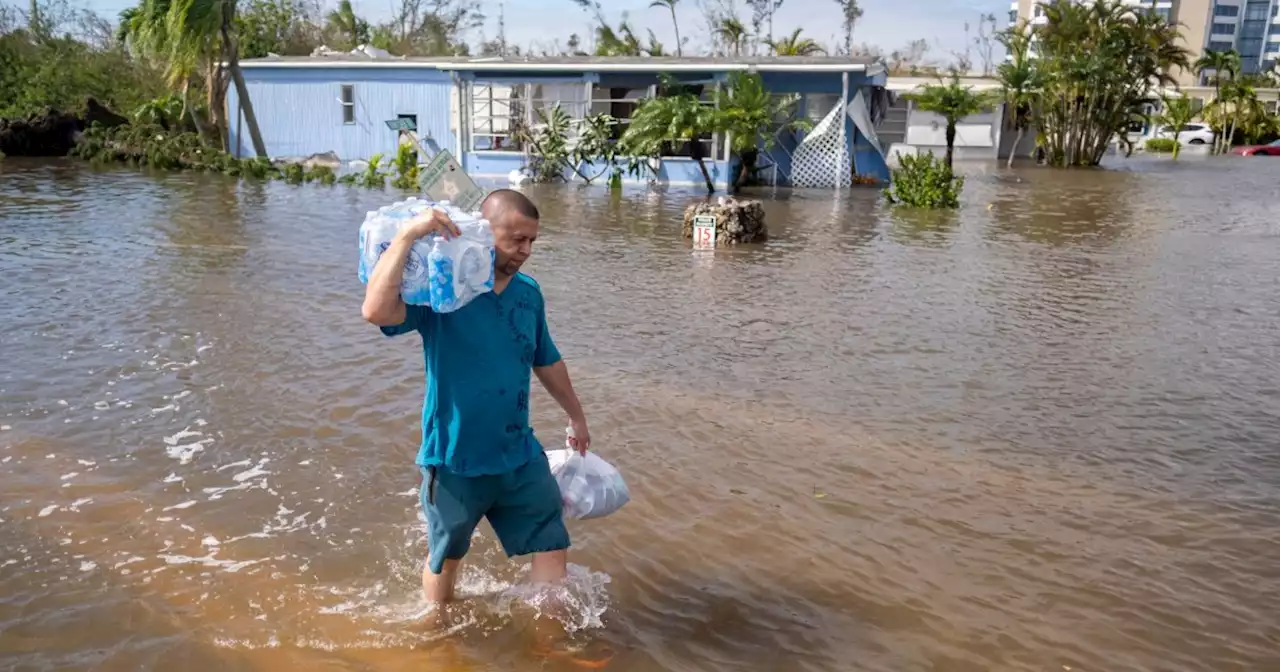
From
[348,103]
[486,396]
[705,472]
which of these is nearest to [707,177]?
[348,103]

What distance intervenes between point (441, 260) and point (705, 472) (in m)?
2.97

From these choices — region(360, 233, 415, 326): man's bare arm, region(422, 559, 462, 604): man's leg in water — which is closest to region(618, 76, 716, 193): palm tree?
region(422, 559, 462, 604): man's leg in water

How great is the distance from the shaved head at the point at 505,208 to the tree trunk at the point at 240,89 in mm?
22909

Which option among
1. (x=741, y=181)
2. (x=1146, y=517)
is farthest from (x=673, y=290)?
(x=741, y=181)

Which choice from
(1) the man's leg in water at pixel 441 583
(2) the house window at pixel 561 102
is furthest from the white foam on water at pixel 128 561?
(2) the house window at pixel 561 102

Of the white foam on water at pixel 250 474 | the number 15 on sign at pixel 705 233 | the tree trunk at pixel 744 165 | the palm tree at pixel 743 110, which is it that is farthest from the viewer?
the tree trunk at pixel 744 165

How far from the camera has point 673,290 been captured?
10.8 m

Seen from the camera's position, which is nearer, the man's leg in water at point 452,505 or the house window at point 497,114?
the man's leg in water at point 452,505

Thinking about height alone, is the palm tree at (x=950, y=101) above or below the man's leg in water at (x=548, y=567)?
above

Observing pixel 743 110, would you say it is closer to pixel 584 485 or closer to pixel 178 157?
pixel 178 157

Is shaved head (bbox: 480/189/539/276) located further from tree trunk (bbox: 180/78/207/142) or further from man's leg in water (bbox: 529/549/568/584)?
tree trunk (bbox: 180/78/207/142)

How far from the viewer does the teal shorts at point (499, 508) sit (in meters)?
3.38

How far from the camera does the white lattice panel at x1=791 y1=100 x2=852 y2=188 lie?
76.2 feet

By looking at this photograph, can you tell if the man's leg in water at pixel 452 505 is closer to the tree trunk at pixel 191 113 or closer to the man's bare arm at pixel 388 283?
the man's bare arm at pixel 388 283
